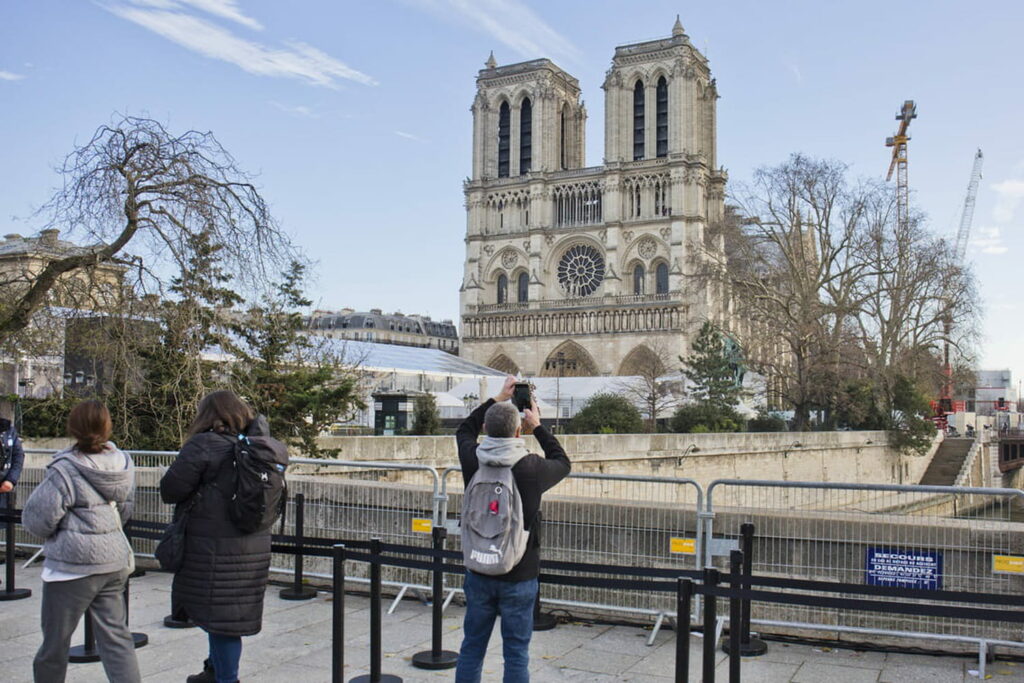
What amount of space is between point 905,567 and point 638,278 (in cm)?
6814

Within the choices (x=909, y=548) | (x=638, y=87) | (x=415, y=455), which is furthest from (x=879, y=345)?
(x=909, y=548)

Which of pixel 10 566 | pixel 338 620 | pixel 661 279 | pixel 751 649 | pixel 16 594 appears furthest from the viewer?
pixel 661 279

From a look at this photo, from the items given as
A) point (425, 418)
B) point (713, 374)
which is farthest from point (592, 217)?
point (425, 418)

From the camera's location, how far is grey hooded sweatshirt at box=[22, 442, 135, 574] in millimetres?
4891

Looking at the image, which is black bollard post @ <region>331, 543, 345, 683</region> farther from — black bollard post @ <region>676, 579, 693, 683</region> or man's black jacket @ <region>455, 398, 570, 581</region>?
black bollard post @ <region>676, 579, 693, 683</region>

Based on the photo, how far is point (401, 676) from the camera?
623 centimetres

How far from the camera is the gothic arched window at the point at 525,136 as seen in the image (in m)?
78.5

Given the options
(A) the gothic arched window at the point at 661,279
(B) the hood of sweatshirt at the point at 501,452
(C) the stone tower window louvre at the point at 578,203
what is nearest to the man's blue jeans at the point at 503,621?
(B) the hood of sweatshirt at the point at 501,452

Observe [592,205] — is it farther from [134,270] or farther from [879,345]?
[134,270]

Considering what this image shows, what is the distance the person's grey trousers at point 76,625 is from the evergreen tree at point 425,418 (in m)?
22.8

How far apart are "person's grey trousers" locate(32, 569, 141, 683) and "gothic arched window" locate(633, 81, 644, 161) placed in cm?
7221

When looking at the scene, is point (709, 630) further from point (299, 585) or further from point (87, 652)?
point (299, 585)

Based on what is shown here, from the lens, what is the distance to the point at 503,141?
80.0m

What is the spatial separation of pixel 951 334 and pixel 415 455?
3252 cm
